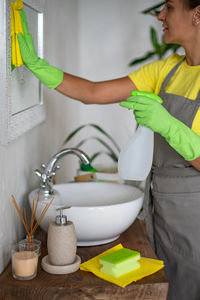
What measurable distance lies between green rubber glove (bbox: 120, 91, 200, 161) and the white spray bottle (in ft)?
0.08

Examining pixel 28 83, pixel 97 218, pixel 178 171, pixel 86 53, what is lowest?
pixel 97 218

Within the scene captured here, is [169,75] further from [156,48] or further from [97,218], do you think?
[156,48]

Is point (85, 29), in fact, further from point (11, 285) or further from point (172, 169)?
point (11, 285)

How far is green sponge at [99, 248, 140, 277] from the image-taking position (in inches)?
42.1

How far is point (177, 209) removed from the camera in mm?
1452

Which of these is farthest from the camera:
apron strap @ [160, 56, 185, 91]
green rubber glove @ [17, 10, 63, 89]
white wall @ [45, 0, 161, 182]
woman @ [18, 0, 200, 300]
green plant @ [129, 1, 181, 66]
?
white wall @ [45, 0, 161, 182]

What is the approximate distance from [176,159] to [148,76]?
41cm

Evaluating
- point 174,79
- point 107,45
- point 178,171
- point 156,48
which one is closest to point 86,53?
point 107,45

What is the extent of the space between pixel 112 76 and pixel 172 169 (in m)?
1.73

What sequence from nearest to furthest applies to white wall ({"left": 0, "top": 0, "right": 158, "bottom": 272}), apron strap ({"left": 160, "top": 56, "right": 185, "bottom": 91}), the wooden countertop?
the wooden countertop → apron strap ({"left": 160, "top": 56, "right": 185, "bottom": 91}) → white wall ({"left": 0, "top": 0, "right": 158, "bottom": 272})

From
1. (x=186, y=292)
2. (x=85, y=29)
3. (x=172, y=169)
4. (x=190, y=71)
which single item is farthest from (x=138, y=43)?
(x=186, y=292)

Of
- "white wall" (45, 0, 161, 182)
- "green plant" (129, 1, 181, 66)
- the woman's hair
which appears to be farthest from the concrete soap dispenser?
"green plant" (129, 1, 181, 66)

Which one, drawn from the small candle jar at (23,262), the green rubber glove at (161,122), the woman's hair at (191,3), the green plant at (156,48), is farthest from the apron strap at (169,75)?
the green plant at (156,48)

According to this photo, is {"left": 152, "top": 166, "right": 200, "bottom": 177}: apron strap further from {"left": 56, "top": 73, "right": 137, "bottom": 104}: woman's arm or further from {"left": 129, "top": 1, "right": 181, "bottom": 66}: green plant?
{"left": 129, "top": 1, "right": 181, "bottom": 66}: green plant
